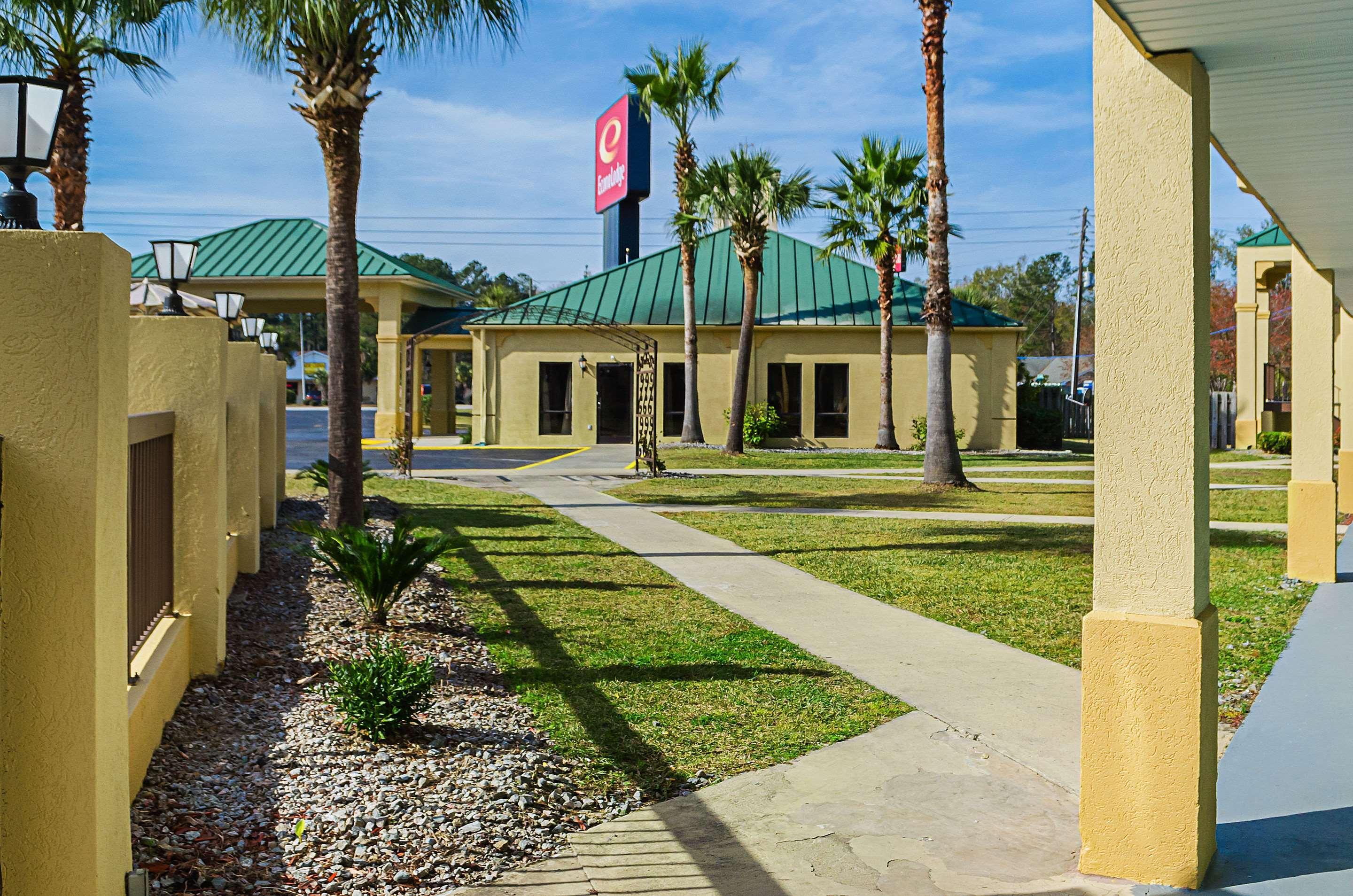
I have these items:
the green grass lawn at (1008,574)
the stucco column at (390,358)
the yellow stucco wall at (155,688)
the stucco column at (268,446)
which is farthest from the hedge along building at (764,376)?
the yellow stucco wall at (155,688)

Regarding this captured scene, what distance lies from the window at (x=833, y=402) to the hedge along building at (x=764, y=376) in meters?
0.04

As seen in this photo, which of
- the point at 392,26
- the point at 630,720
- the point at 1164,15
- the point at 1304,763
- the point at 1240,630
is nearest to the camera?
the point at 1164,15

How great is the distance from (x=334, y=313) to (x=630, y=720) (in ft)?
25.0

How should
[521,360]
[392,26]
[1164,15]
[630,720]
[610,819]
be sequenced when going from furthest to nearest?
1. [521,360]
2. [392,26]
3. [630,720]
4. [610,819]
5. [1164,15]

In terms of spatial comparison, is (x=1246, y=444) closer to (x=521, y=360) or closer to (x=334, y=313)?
(x=521, y=360)

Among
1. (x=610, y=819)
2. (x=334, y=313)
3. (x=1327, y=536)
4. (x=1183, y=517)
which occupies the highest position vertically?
Answer: (x=334, y=313)

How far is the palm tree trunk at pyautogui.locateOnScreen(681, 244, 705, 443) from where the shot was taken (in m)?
30.5

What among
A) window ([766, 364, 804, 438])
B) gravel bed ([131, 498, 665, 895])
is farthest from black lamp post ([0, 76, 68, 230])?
window ([766, 364, 804, 438])

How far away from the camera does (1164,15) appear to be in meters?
3.71

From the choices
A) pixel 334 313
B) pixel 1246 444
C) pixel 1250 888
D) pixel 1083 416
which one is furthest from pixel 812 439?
pixel 1250 888

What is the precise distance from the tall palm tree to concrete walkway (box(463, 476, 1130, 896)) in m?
13.7

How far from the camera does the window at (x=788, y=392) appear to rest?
33781 millimetres

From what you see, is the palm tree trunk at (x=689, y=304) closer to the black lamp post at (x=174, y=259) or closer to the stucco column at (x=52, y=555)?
the black lamp post at (x=174, y=259)

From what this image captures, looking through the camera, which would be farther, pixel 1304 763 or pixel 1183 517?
pixel 1304 763
